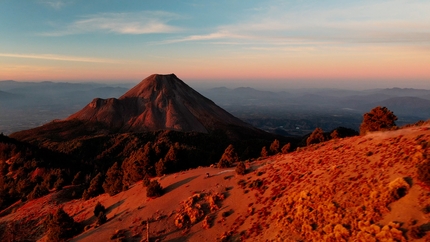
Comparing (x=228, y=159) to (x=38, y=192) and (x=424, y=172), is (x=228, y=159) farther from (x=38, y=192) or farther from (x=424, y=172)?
(x=38, y=192)

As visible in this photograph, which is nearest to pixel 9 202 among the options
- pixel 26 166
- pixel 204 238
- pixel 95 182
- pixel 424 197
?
pixel 26 166

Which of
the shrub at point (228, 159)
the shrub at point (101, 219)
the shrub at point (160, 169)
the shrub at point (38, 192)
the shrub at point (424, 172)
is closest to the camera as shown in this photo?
the shrub at point (424, 172)

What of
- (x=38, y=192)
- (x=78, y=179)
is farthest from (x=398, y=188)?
(x=78, y=179)

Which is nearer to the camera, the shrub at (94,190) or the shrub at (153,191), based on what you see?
the shrub at (153,191)

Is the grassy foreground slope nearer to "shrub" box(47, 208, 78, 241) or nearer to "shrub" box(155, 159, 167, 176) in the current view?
"shrub" box(47, 208, 78, 241)

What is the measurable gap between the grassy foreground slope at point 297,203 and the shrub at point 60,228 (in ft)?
5.99

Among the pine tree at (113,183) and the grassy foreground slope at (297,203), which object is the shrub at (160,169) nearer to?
the grassy foreground slope at (297,203)

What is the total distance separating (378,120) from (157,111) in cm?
11802

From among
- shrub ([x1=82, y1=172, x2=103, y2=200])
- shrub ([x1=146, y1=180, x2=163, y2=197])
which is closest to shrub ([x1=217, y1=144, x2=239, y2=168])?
shrub ([x1=146, y1=180, x2=163, y2=197])

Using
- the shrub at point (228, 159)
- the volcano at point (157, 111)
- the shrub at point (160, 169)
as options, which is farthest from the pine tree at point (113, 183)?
the volcano at point (157, 111)

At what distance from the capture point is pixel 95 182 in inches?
1561

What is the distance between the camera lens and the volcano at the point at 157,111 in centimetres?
12656

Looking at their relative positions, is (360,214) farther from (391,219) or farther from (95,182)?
(95,182)

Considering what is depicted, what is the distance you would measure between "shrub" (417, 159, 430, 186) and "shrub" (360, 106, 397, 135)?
16537mm
